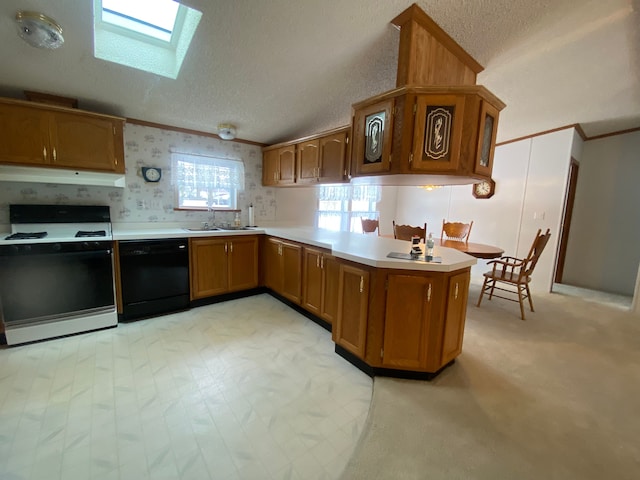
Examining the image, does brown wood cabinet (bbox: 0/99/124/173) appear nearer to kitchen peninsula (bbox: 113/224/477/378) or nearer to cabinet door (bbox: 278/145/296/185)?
cabinet door (bbox: 278/145/296/185)

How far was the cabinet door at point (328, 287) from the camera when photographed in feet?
8.30

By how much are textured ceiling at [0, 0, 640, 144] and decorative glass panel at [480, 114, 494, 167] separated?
2.32 ft

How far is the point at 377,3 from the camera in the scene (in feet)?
5.85

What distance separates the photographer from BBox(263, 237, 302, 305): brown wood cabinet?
305 centimetres

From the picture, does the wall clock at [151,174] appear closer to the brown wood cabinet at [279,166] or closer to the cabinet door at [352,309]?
the brown wood cabinet at [279,166]

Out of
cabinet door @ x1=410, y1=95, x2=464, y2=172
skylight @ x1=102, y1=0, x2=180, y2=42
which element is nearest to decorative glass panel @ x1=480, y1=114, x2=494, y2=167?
cabinet door @ x1=410, y1=95, x2=464, y2=172

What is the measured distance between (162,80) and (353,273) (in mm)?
2449

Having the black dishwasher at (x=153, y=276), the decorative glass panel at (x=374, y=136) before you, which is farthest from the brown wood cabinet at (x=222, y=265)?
the decorative glass panel at (x=374, y=136)

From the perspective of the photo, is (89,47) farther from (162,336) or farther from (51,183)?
(162,336)

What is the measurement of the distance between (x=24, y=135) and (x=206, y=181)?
5.61ft

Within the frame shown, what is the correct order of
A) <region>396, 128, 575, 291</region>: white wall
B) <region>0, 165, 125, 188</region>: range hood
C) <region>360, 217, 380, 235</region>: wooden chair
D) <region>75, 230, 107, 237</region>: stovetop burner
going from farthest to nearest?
<region>360, 217, 380, 235</region>: wooden chair → <region>396, 128, 575, 291</region>: white wall → <region>75, 230, 107, 237</region>: stovetop burner → <region>0, 165, 125, 188</region>: range hood

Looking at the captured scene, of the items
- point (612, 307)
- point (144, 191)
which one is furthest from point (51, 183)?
point (612, 307)

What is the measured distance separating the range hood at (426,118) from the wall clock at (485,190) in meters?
3.03

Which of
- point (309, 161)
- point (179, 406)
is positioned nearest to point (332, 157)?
point (309, 161)
